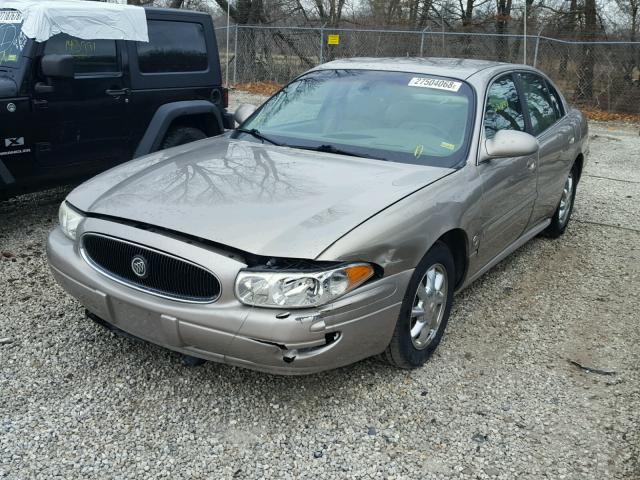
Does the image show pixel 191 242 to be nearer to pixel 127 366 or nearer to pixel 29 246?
pixel 127 366

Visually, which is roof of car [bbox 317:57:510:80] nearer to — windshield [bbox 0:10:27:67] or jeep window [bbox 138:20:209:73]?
jeep window [bbox 138:20:209:73]

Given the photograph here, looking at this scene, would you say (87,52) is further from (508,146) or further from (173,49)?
(508,146)

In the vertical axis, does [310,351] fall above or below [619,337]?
above

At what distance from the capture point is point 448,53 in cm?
1791

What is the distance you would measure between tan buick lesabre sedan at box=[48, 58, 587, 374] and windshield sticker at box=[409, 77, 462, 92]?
0.01 meters

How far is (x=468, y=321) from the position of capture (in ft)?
13.9

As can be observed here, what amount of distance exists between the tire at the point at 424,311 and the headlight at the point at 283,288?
0.59 meters

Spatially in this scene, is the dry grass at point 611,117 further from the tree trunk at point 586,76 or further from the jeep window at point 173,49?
the jeep window at point 173,49

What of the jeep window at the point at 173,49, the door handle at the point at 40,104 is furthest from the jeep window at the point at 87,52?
the door handle at the point at 40,104

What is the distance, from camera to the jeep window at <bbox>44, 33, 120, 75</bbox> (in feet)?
17.9

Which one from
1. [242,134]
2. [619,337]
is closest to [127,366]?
[242,134]

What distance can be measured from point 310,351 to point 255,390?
0.57 m

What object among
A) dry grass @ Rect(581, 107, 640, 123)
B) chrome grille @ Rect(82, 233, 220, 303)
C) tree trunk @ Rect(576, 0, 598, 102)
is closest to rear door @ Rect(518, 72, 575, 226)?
chrome grille @ Rect(82, 233, 220, 303)

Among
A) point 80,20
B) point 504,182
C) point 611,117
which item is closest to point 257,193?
point 504,182
